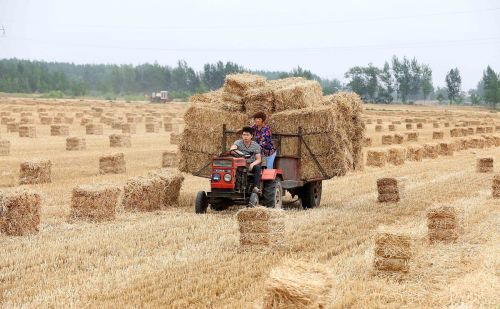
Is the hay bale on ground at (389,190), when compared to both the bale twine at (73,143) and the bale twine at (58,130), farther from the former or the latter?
the bale twine at (58,130)

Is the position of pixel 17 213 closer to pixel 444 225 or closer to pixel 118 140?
pixel 444 225

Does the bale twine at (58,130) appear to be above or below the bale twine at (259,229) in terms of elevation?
above

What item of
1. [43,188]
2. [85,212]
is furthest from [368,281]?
[43,188]

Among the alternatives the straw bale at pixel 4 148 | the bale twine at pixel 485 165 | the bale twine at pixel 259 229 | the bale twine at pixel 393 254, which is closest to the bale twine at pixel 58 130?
the straw bale at pixel 4 148

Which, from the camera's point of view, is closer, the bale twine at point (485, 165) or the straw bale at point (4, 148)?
the bale twine at point (485, 165)

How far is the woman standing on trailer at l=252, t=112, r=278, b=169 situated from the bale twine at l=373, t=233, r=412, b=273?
6.21 meters

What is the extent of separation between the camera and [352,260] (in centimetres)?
1209

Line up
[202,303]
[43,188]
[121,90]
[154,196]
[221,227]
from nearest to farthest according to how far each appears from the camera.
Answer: [202,303] < [221,227] < [154,196] < [43,188] < [121,90]

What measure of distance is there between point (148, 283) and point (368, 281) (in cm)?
292

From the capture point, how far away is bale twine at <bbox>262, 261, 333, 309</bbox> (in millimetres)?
8008

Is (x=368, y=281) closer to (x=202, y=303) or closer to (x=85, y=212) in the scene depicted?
(x=202, y=303)

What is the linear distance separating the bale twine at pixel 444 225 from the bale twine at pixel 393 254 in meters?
2.76

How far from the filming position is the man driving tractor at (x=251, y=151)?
16.4m

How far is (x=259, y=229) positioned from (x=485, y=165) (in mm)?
16861
